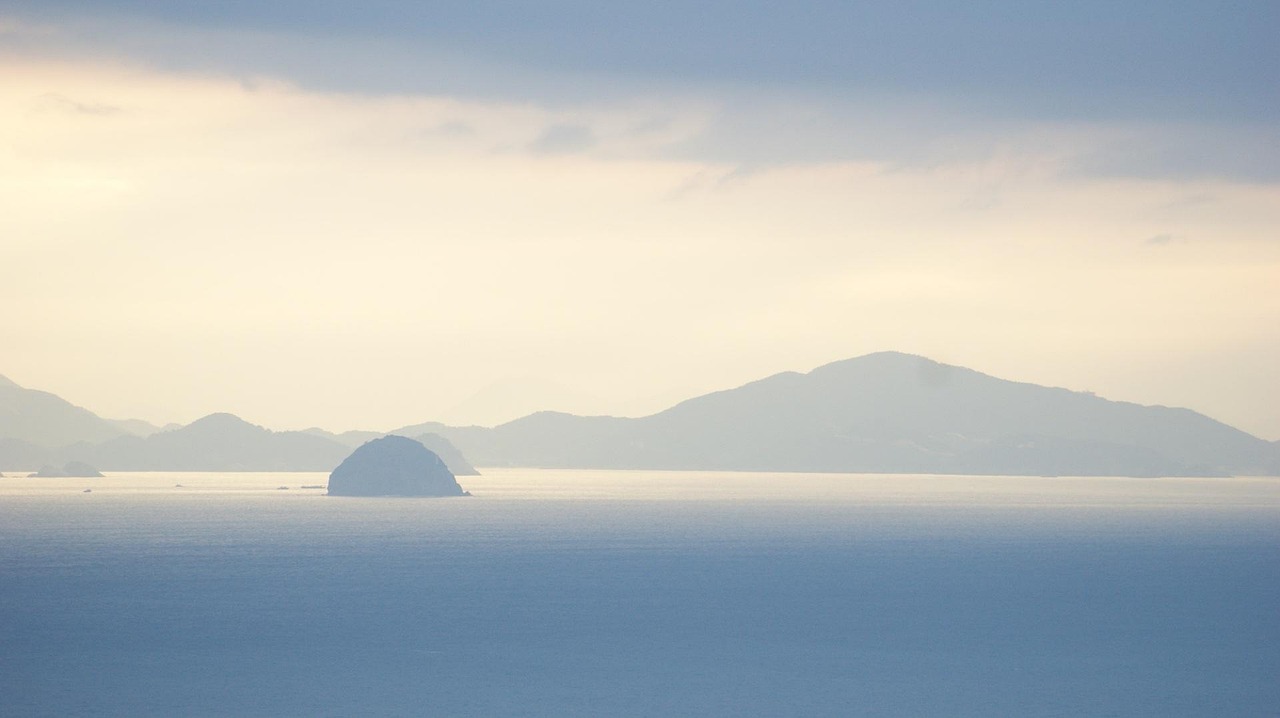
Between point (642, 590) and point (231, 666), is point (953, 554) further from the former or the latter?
point (231, 666)

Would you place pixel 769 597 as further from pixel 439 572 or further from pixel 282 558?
pixel 282 558

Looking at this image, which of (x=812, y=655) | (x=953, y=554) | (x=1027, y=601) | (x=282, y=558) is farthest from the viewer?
(x=953, y=554)

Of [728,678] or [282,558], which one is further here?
[282,558]

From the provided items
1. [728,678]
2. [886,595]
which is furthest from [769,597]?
[728,678]

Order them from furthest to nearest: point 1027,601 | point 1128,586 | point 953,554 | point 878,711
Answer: point 953,554 → point 1128,586 → point 1027,601 → point 878,711

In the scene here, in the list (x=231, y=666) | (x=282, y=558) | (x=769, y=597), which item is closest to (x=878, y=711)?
(x=231, y=666)

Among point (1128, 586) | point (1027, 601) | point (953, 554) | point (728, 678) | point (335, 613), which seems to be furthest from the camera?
point (953, 554)
